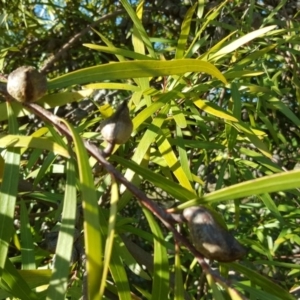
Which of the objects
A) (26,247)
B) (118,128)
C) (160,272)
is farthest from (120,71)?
(26,247)

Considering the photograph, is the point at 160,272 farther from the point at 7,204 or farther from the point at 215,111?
the point at 215,111

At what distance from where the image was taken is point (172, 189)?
51 cm

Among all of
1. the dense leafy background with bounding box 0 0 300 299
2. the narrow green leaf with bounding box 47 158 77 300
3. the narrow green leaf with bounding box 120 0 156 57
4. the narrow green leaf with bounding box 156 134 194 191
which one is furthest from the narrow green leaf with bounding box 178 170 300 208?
the narrow green leaf with bounding box 120 0 156 57

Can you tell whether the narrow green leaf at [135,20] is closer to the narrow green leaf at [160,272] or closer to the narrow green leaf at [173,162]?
the narrow green leaf at [173,162]

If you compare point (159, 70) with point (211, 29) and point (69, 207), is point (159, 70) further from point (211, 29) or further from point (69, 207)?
point (211, 29)

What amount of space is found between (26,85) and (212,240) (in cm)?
19

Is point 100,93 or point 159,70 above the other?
point 100,93

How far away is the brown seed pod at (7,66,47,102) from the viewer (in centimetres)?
47

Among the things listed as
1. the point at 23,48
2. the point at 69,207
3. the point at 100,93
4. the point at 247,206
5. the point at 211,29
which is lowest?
the point at 247,206

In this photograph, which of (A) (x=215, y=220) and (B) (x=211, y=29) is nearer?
(A) (x=215, y=220)

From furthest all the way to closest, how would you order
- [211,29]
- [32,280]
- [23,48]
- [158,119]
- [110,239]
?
[23,48] → [211,29] → [158,119] → [32,280] → [110,239]

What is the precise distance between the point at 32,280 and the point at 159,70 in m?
0.26

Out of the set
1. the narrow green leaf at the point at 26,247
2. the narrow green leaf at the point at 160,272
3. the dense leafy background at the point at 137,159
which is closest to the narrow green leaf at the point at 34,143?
the dense leafy background at the point at 137,159

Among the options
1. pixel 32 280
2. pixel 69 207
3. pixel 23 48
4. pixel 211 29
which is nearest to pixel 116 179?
pixel 69 207
